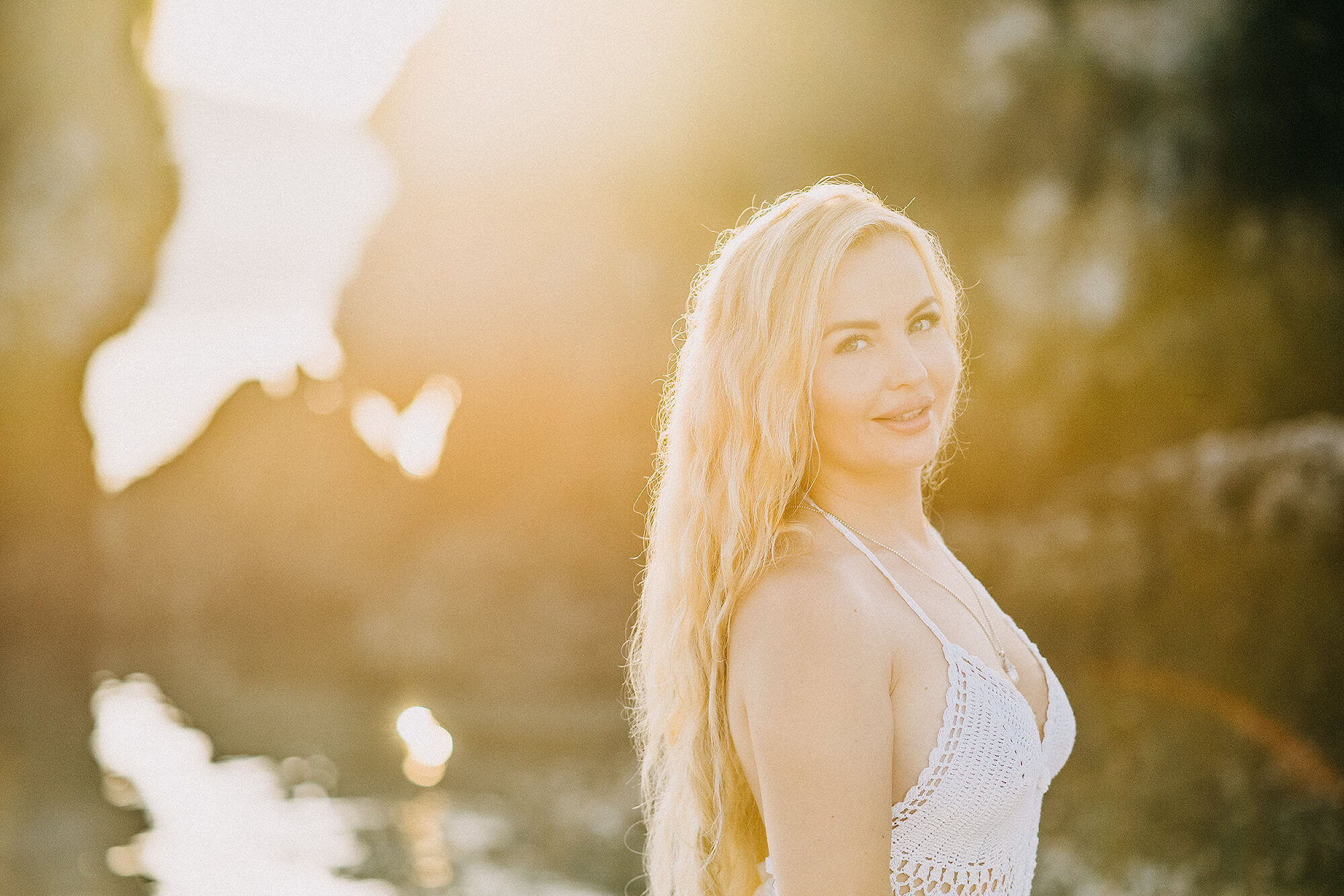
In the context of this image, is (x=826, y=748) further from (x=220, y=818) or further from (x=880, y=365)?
(x=220, y=818)

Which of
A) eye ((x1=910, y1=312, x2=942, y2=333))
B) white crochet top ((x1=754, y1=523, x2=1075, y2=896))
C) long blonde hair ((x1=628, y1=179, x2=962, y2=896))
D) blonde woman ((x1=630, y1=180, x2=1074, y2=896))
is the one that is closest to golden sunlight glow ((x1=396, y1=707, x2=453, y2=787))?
long blonde hair ((x1=628, y1=179, x2=962, y2=896))

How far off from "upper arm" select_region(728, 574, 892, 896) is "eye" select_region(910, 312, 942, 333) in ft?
1.57

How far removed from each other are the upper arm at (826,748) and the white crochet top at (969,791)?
10 centimetres

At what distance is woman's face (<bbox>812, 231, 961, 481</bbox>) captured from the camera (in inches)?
64.6

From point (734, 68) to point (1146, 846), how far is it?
47.7 feet

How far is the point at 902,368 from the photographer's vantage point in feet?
5.39

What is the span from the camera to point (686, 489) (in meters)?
1.79

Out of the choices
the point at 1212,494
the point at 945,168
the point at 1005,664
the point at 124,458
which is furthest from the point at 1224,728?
the point at 124,458

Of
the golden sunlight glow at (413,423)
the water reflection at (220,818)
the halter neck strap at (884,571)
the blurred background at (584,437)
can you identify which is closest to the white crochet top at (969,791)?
the halter neck strap at (884,571)

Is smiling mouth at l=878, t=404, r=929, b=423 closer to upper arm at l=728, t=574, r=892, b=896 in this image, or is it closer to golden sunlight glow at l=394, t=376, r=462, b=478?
upper arm at l=728, t=574, r=892, b=896

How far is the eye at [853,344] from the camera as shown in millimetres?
1654

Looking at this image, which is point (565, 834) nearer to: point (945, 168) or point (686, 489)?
point (945, 168)

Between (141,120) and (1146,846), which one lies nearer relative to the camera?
(1146,846)

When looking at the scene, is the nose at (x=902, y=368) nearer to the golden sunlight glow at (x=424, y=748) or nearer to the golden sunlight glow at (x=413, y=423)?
the golden sunlight glow at (x=424, y=748)
